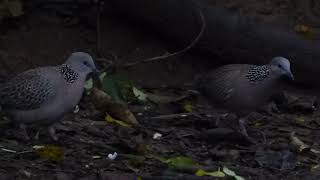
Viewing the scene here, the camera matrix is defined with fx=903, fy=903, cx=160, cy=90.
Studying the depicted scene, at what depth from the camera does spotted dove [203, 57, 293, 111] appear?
815 cm

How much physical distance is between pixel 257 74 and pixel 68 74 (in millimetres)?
1821

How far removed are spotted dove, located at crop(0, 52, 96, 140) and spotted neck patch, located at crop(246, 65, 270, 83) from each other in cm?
164

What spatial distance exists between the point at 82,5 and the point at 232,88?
2768mm

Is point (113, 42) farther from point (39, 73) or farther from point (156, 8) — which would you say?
point (39, 73)

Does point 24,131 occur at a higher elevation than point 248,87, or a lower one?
lower

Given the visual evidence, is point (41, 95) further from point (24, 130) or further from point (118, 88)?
point (118, 88)

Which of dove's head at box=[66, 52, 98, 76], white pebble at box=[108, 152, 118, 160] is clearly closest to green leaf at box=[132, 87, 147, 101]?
dove's head at box=[66, 52, 98, 76]

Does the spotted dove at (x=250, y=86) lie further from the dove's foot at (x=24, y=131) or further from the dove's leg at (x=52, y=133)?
the dove's foot at (x=24, y=131)

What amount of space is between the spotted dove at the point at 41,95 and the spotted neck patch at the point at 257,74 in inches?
64.6

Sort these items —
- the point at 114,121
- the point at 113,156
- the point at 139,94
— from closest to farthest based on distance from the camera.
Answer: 1. the point at 113,156
2. the point at 114,121
3. the point at 139,94

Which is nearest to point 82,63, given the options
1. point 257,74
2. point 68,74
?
point 68,74

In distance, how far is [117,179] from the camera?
252 inches

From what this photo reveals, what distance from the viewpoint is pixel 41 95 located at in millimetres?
7195

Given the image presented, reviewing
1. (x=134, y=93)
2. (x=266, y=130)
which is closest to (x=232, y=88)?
(x=266, y=130)
